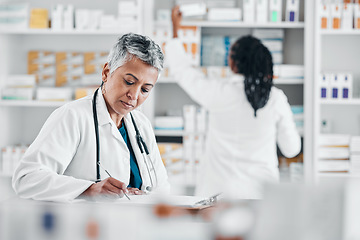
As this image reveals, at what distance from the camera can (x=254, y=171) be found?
117 inches

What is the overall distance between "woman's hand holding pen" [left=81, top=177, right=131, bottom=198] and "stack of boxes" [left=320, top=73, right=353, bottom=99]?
8.99 ft

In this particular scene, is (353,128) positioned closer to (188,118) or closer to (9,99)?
(188,118)

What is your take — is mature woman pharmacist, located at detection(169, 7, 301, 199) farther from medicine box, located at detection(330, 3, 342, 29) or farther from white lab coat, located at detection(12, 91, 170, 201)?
medicine box, located at detection(330, 3, 342, 29)

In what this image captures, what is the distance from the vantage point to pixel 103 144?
181 centimetres

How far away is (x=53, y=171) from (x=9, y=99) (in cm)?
259

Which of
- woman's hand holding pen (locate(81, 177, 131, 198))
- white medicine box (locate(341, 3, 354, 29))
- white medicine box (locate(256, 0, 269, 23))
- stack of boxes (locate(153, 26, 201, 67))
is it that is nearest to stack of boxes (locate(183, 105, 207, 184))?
stack of boxes (locate(153, 26, 201, 67))

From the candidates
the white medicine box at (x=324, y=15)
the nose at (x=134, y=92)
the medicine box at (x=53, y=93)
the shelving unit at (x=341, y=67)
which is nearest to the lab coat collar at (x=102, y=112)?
the nose at (x=134, y=92)

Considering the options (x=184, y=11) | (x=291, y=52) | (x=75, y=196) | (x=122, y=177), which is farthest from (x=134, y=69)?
(x=291, y=52)

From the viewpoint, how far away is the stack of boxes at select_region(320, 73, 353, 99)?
3758 millimetres

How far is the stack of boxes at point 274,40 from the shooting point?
3965 mm

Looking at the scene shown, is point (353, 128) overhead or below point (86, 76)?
below

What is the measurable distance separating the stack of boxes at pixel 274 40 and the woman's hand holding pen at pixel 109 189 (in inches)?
110

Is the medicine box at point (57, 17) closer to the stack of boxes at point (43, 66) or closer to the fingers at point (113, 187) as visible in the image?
the stack of boxes at point (43, 66)

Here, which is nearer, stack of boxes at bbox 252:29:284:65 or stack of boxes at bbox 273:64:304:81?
stack of boxes at bbox 273:64:304:81
